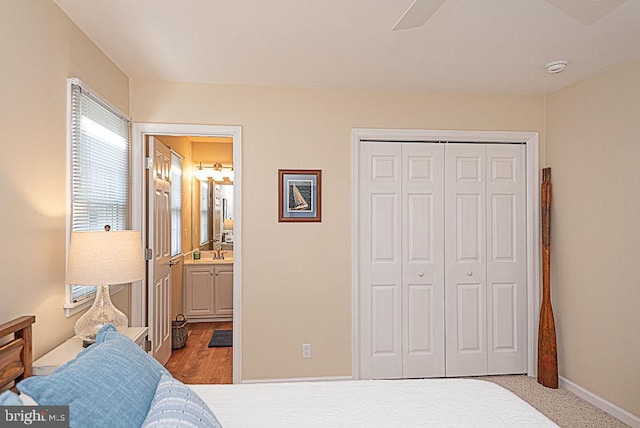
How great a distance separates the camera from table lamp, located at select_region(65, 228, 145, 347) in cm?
219

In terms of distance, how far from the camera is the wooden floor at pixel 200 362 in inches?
158

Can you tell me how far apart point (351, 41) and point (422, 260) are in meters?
1.99

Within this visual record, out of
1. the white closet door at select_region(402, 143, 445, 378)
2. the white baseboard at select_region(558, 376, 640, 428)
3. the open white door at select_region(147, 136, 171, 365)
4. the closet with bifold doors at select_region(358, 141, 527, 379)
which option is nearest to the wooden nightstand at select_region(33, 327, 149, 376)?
the open white door at select_region(147, 136, 171, 365)

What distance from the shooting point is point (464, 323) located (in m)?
4.00

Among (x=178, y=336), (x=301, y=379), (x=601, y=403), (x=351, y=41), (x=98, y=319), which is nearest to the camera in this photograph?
(x=98, y=319)

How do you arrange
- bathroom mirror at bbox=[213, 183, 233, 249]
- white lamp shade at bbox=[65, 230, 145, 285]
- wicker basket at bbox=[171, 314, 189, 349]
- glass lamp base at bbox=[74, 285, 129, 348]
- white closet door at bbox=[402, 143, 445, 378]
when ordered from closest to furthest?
1. white lamp shade at bbox=[65, 230, 145, 285]
2. glass lamp base at bbox=[74, 285, 129, 348]
3. white closet door at bbox=[402, 143, 445, 378]
4. wicker basket at bbox=[171, 314, 189, 349]
5. bathroom mirror at bbox=[213, 183, 233, 249]

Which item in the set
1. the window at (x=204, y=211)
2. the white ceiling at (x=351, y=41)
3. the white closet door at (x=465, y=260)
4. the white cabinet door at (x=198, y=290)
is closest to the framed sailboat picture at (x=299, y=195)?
the white ceiling at (x=351, y=41)

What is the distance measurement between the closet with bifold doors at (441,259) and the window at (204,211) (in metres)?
3.31

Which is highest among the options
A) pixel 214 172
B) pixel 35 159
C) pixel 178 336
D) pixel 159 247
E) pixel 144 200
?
pixel 214 172

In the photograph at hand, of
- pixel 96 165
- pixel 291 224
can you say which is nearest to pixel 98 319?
pixel 96 165

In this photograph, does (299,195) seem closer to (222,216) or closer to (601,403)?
(601,403)

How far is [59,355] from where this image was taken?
7.09ft

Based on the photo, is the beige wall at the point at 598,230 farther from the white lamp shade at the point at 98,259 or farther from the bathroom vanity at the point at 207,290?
the bathroom vanity at the point at 207,290

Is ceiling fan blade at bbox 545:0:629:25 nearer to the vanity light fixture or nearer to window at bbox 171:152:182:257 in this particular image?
window at bbox 171:152:182:257
